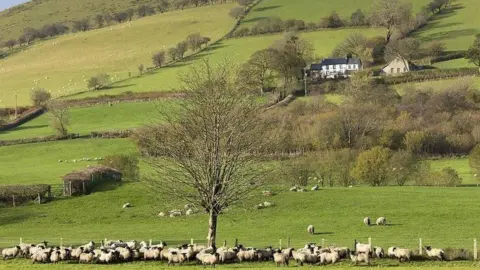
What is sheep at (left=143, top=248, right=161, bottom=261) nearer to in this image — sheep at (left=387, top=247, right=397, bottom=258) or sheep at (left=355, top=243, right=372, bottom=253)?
sheep at (left=355, top=243, right=372, bottom=253)

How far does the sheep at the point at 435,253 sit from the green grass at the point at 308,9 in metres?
142

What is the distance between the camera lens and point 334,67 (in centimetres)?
13925

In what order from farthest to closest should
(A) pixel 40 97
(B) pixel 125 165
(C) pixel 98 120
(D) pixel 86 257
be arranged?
(A) pixel 40 97 → (C) pixel 98 120 → (B) pixel 125 165 → (D) pixel 86 257

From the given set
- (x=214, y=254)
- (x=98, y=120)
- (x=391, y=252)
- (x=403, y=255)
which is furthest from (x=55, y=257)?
(x=98, y=120)

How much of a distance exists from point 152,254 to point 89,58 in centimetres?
14777

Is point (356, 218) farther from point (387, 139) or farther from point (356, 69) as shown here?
point (356, 69)

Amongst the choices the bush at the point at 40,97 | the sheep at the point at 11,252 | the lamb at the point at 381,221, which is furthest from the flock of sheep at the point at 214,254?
the bush at the point at 40,97

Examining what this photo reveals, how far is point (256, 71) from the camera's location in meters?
122

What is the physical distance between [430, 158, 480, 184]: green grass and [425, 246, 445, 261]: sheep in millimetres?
36084

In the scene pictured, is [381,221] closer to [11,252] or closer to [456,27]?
[11,252]

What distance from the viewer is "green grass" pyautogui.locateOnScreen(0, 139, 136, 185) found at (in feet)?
277

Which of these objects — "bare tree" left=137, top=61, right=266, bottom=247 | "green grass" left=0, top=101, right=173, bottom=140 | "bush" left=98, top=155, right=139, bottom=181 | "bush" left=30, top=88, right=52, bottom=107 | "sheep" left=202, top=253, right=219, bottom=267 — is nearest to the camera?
"sheep" left=202, top=253, right=219, bottom=267

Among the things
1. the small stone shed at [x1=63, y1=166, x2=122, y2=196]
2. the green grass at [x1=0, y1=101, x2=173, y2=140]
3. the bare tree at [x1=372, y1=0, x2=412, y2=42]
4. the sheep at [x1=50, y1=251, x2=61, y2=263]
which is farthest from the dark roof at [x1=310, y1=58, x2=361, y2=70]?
the sheep at [x1=50, y1=251, x2=61, y2=263]

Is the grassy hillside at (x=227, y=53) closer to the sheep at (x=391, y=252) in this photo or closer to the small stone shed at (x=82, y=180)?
the small stone shed at (x=82, y=180)
